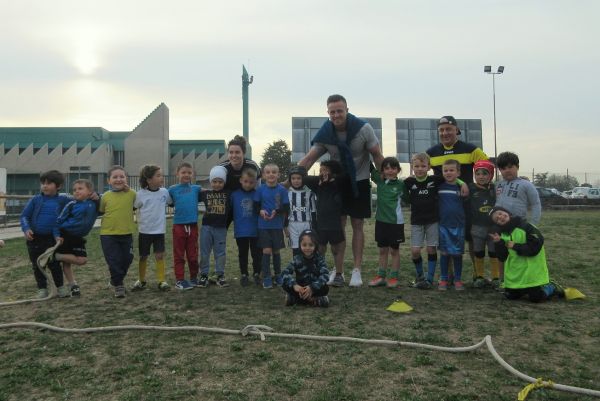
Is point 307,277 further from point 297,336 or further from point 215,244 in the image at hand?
point 215,244

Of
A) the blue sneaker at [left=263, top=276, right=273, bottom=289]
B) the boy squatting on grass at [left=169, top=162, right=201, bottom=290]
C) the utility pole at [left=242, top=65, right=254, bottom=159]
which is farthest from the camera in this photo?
the utility pole at [left=242, top=65, right=254, bottom=159]

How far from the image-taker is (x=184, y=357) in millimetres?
2820

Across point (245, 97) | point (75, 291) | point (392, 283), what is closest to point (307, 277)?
point (392, 283)

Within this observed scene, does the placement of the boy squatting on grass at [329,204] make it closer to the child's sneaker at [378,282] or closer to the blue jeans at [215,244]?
the child's sneaker at [378,282]

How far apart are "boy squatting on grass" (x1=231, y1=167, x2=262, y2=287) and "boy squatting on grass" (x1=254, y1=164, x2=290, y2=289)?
0.07 meters

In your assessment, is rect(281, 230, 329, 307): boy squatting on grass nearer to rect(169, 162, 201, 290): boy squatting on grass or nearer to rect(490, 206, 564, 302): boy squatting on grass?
rect(169, 162, 201, 290): boy squatting on grass

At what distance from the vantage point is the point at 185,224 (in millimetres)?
5102

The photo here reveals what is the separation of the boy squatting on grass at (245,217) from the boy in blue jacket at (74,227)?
1.53 m

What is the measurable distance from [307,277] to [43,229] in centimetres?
287

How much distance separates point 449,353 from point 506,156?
2.80 metres

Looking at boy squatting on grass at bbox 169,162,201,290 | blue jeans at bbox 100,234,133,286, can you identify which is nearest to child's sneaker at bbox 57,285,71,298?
blue jeans at bbox 100,234,133,286

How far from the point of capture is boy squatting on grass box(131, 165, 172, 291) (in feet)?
16.6

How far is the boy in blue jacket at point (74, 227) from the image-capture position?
A: 15.5 ft

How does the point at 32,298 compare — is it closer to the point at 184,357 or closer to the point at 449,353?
the point at 184,357
